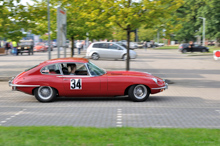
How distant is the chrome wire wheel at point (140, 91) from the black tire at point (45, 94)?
2431 millimetres

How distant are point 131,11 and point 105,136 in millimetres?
10191

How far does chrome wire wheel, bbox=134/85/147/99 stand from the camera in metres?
10.9

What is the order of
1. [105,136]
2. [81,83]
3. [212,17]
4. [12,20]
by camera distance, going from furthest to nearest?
[212,17] < [12,20] < [81,83] < [105,136]

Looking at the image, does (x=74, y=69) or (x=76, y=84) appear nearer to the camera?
(x=76, y=84)

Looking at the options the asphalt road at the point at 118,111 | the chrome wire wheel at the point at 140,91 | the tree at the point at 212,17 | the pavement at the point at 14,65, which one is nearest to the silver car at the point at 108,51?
the pavement at the point at 14,65

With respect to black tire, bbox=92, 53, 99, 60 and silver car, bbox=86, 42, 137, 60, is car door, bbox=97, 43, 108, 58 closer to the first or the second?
silver car, bbox=86, 42, 137, 60

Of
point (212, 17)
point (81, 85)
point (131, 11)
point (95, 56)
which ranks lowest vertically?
point (81, 85)

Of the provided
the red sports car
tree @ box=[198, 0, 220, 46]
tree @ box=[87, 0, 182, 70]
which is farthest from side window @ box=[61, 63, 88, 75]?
tree @ box=[198, 0, 220, 46]

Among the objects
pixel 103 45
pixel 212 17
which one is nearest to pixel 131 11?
pixel 103 45

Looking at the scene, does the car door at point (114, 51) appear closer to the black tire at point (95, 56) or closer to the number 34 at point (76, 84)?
the black tire at point (95, 56)

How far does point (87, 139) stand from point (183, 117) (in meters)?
3.45

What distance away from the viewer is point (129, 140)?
5699mm

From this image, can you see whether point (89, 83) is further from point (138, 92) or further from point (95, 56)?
point (95, 56)

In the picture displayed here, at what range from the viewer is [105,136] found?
6.04m
